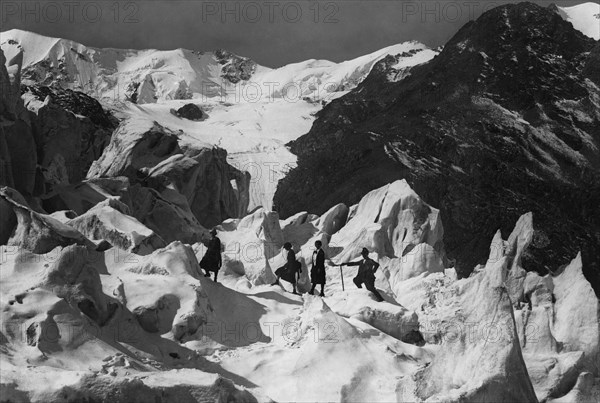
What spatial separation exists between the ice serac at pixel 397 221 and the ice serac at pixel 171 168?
25.7ft

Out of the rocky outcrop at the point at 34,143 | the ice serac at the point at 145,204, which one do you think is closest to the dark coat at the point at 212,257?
the rocky outcrop at the point at 34,143

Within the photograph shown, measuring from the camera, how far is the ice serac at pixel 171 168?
5584 centimetres

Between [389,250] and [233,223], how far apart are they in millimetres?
7716

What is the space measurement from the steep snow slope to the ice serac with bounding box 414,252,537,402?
147791 mm

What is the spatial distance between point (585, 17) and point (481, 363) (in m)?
160

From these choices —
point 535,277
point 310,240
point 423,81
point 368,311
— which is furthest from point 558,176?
point 368,311

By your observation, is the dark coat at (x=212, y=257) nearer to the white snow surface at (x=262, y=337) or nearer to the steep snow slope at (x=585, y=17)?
the white snow surface at (x=262, y=337)

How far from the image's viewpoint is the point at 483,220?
10425 centimetres

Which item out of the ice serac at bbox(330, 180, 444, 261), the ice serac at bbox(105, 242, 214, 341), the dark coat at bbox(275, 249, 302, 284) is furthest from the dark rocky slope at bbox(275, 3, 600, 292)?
the ice serac at bbox(105, 242, 214, 341)

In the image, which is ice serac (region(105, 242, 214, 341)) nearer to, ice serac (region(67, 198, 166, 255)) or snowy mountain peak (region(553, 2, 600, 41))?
ice serac (region(67, 198, 166, 255))

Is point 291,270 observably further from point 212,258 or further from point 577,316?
point 577,316

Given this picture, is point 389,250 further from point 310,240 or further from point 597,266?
point 597,266

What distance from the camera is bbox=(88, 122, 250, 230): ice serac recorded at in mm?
55844

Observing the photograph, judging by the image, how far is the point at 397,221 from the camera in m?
57.3
